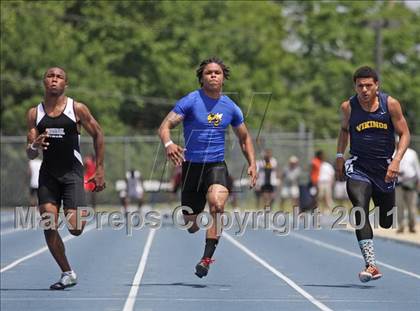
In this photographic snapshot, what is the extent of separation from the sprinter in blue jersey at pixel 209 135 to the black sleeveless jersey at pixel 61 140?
0.90 meters

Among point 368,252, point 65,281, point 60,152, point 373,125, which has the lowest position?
point 65,281

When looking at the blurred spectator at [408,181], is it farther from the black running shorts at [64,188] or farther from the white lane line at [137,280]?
the black running shorts at [64,188]

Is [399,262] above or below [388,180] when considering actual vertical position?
below

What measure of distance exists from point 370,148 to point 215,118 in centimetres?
163

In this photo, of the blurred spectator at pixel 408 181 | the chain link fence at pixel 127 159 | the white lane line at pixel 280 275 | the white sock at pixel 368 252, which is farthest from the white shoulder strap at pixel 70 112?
the chain link fence at pixel 127 159

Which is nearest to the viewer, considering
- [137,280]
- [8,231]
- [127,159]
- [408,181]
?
[137,280]

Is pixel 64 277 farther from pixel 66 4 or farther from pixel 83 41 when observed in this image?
pixel 83 41

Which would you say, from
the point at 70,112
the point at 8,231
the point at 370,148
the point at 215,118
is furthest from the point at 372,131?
the point at 8,231

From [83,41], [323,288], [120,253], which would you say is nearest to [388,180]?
[323,288]

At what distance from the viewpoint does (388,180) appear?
13.0 m

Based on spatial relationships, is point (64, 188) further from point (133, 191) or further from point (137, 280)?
→ point (133, 191)

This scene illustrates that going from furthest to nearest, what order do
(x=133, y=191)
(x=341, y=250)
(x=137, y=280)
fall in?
(x=133, y=191), (x=341, y=250), (x=137, y=280)

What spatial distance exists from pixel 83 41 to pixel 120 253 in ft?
118

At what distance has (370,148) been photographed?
43.3 feet
